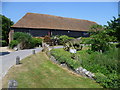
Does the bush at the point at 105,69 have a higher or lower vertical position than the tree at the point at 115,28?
lower

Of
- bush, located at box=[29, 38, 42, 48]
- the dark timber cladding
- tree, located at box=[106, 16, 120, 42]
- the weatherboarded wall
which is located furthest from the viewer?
the dark timber cladding

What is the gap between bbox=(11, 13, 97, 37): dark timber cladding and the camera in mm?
25223

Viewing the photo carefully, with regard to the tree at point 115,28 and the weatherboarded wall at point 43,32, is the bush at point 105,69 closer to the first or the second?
the tree at point 115,28

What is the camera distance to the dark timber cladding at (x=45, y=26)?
25223mm

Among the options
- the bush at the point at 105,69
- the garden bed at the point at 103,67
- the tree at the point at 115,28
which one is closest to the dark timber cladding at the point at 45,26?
the tree at the point at 115,28

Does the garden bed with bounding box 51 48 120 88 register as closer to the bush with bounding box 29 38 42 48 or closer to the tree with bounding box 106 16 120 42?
the tree with bounding box 106 16 120 42

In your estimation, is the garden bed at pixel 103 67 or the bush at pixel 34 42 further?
the bush at pixel 34 42

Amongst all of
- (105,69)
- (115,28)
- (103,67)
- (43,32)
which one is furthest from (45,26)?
(105,69)

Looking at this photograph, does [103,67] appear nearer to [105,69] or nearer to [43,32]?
[105,69]

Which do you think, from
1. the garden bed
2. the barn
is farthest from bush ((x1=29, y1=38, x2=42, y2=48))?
the garden bed

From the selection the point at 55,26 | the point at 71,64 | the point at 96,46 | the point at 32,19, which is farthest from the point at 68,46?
the point at 32,19

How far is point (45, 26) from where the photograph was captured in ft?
88.6

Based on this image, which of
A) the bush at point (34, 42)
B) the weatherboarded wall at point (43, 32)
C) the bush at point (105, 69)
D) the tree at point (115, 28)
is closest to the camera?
the bush at point (105, 69)

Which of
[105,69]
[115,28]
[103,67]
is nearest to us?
[105,69]
